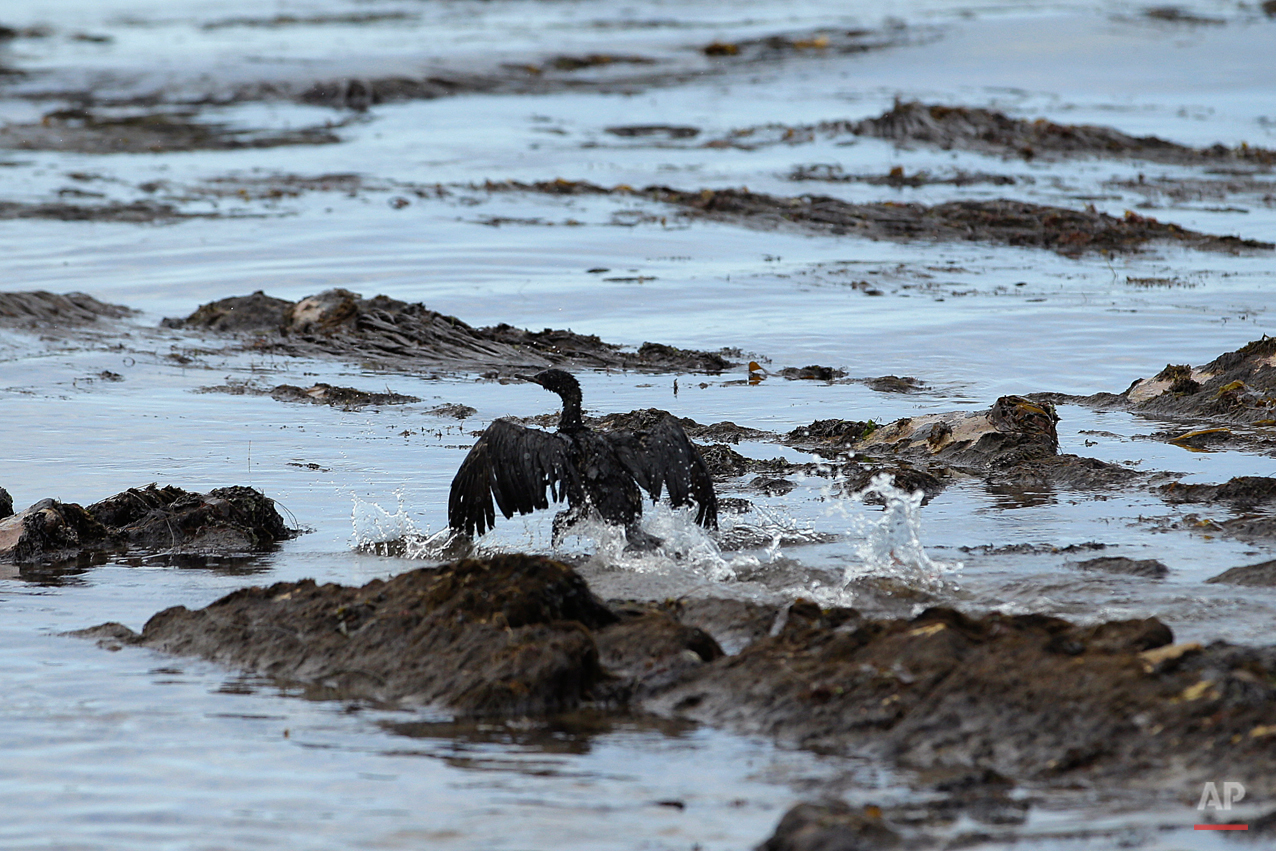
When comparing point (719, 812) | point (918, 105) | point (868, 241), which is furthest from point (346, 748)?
point (918, 105)

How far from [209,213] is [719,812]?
1894cm

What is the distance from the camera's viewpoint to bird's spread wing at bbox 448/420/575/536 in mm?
7477

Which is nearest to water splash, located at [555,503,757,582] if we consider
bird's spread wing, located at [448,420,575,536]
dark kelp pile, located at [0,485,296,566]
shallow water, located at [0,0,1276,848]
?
shallow water, located at [0,0,1276,848]

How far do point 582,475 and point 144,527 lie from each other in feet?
8.81

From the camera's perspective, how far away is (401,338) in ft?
45.9

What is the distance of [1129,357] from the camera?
1265 centimetres

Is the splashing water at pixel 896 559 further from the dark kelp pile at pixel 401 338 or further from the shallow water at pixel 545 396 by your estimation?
the dark kelp pile at pixel 401 338

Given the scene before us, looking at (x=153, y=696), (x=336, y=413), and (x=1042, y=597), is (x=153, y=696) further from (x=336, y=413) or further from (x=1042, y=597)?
(x=336, y=413)

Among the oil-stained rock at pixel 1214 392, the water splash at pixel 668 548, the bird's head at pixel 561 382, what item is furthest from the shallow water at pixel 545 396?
the bird's head at pixel 561 382

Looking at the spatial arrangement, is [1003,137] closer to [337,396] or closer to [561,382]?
[337,396]

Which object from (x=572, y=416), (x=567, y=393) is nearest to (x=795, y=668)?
(x=572, y=416)

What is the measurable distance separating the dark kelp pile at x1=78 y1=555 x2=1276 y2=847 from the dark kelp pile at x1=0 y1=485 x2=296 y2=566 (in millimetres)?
1626

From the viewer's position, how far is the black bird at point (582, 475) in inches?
295

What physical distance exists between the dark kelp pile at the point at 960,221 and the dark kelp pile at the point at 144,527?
12.1m
